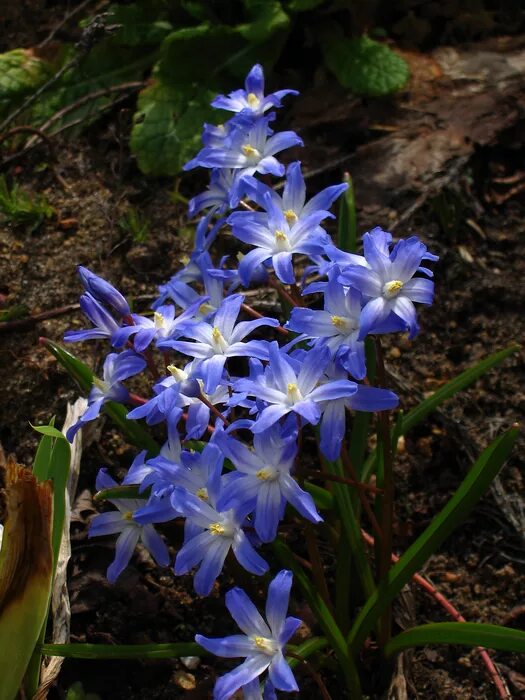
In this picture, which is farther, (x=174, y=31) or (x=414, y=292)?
(x=174, y=31)

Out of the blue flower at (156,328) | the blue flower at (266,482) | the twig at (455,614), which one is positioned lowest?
the twig at (455,614)

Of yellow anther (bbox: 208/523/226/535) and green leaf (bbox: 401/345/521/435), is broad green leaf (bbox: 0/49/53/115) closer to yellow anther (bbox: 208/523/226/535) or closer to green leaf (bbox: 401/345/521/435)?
green leaf (bbox: 401/345/521/435)

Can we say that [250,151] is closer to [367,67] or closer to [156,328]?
[156,328]

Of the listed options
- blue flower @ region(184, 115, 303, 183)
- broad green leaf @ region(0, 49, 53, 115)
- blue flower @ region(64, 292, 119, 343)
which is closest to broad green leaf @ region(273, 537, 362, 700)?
blue flower @ region(64, 292, 119, 343)

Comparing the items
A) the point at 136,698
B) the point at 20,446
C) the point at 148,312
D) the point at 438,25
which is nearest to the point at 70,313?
the point at 148,312

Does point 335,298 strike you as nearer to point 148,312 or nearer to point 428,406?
point 428,406

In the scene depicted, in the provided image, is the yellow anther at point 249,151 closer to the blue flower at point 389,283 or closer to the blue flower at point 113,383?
the blue flower at point 389,283

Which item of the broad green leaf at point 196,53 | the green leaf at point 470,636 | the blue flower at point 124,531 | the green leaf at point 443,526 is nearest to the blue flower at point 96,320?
the blue flower at point 124,531
